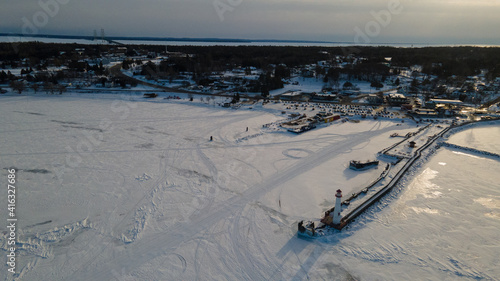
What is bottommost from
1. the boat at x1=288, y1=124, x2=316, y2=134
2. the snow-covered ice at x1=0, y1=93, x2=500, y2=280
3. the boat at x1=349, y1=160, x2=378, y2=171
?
the snow-covered ice at x1=0, y1=93, x2=500, y2=280

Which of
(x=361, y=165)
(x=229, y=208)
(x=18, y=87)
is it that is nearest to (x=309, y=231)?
(x=229, y=208)

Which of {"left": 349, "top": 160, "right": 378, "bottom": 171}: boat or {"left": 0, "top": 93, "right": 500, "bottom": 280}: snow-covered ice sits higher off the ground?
{"left": 349, "top": 160, "right": 378, "bottom": 171}: boat

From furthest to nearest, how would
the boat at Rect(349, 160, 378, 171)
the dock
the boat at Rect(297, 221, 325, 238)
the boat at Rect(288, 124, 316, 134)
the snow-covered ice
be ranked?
the boat at Rect(288, 124, 316, 134) < the boat at Rect(349, 160, 378, 171) < the dock < the boat at Rect(297, 221, 325, 238) < the snow-covered ice

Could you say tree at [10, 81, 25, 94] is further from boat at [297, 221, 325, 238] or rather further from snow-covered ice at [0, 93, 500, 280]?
boat at [297, 221, 325, 238]

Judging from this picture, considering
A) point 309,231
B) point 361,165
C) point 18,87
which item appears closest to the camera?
point 309,231

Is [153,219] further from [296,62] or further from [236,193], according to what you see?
[296,62]

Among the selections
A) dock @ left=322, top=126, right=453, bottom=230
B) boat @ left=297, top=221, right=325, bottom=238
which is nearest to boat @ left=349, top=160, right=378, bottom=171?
dock @ left=322, top=126, right=453, bottom=230

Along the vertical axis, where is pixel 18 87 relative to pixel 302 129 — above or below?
above

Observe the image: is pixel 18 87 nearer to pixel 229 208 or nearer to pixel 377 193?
pixel 229 208

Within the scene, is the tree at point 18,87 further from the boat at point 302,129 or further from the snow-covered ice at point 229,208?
the boat at point 302,129
